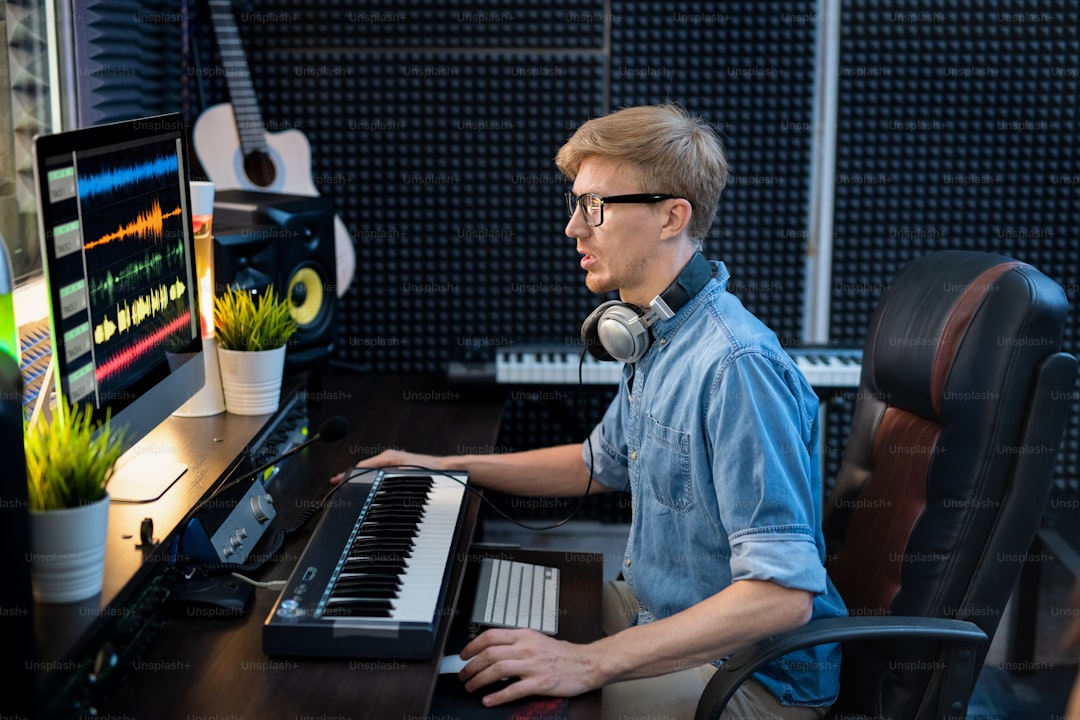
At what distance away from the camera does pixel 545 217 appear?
3.54 metres

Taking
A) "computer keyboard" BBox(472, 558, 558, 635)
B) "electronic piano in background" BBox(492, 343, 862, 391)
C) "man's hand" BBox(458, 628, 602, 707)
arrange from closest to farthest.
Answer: "man's hand" BBox(458, 628, 602, 707), "computer keyboard" BBox(472, 558, 558, 635), "electronic piano in background" BBox(492, 343, 862, 391)

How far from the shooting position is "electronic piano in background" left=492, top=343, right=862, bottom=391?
307 centimetres

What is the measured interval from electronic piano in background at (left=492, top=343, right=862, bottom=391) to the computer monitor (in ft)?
3.80

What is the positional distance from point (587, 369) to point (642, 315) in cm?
125

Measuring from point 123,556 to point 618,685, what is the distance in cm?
81

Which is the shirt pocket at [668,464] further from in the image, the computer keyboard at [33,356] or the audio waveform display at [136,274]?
the computer keyboard at [33,356]

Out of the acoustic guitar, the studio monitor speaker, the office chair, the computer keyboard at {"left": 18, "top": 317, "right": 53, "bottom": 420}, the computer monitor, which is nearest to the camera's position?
the computer monitor

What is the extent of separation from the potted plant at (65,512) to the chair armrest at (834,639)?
0.87 metres

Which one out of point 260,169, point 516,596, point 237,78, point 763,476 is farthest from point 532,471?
point 237,78

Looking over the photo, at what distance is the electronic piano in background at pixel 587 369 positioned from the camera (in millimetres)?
3074

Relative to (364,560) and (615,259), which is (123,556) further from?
(615,259)

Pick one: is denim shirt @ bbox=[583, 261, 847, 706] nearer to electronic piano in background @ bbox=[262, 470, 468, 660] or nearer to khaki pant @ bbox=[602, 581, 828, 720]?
khaki pant @ bbox=[602, 581, 828, 720]

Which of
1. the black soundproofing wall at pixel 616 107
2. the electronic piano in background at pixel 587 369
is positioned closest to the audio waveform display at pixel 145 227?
the electronic piano in background at pixel 587 369

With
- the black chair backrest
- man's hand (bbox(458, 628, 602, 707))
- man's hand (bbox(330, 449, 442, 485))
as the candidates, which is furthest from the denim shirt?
man's hand (bbox(330, 449, 442, 485))
